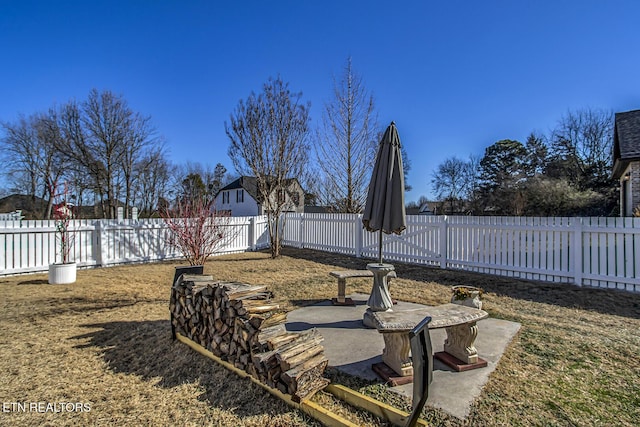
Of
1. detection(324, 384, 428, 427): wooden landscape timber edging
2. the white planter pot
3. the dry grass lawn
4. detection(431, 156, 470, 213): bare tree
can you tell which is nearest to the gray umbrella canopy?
the dry grass lawn

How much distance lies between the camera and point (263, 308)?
297 cm

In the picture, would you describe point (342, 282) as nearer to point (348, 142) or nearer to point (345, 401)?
point (345, 401)

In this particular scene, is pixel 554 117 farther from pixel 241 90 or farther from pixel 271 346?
pixel 271 346

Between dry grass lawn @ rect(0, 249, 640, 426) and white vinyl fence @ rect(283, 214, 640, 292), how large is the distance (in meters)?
0.45

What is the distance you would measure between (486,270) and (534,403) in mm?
5503

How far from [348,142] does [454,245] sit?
740 cm

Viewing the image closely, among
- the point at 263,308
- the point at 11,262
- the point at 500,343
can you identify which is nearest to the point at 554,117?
the point at 500,343

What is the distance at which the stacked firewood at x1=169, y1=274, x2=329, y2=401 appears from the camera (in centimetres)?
256

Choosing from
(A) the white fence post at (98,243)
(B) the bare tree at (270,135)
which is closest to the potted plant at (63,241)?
(A) the white fence post at (98,243)

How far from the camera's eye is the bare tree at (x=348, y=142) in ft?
45.3

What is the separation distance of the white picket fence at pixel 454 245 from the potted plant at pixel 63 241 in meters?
0.36

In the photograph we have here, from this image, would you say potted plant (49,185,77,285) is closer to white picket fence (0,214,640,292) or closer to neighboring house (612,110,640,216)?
white picket fence (0,214,640,292)

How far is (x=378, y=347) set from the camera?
3.45 metres

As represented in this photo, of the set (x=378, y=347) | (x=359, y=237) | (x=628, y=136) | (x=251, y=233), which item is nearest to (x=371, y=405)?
(x=378, y=347)
